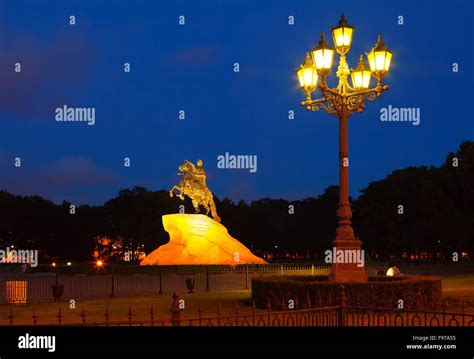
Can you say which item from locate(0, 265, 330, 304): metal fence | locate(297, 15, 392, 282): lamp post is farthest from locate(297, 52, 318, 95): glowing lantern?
locate(0, 265, 330, 304): metal fence

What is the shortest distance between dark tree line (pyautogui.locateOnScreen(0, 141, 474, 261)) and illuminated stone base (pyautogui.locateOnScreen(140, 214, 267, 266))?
15.6 metres

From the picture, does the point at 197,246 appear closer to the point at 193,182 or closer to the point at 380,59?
the point at 193,182

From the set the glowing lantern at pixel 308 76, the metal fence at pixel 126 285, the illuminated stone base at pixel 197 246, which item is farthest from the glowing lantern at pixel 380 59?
the illuminated stone base at pixel 197 246

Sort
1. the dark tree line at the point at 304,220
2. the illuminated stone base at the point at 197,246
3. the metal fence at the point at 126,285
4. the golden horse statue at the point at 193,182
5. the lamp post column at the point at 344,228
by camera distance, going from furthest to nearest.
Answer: the dark tree line at the point at 304,220, the golden horse statue at the point at 193,182, the illuminated stone base at the point at 197,246, the metal fence at the point at 126,285, the lamp post column at the point at 344,228

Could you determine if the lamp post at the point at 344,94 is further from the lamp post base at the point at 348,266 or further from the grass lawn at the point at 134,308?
the grass lawn at the point at 134,308

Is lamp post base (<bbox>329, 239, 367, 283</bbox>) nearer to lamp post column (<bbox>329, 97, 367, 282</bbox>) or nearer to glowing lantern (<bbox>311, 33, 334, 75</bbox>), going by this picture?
lamp post column (<bbox>329, 97, 367, 282</bbox>)

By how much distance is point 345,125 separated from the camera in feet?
Answer: 60.3

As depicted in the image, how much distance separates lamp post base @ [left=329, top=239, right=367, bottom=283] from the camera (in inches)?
711

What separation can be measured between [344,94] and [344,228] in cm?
364

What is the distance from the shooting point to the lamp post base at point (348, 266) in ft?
59.3

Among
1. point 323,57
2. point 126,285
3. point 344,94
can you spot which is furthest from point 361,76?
point 126,285

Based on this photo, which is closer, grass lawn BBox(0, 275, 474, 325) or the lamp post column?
Answer: the lamp post column
